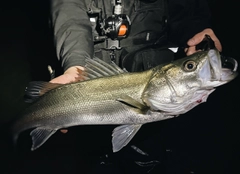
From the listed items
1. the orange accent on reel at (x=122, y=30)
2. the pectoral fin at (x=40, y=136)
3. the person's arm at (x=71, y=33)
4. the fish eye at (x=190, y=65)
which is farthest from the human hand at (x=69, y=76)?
the fish eye at (x=190, y=65)

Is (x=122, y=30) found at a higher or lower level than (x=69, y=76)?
higher

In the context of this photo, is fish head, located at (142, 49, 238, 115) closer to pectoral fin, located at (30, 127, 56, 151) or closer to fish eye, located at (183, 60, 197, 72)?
fish eye, located at (183, 60, 197, 72)

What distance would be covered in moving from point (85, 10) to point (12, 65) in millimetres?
3699

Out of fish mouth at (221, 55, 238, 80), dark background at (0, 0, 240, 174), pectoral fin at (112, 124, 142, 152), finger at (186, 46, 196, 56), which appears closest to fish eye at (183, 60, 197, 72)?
fish mouth at (221, 55, 238, 80)

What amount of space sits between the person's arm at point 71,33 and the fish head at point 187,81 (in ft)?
2.02

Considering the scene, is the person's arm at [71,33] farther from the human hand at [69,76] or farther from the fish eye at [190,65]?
the fish eye at [190,65]

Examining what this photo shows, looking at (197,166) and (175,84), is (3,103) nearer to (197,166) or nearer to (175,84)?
Result: (197,166)

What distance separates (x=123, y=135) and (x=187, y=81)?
0.54 meters

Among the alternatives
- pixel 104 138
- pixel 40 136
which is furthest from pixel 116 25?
pixel 104 138

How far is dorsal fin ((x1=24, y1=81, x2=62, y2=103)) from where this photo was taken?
1.77 metres

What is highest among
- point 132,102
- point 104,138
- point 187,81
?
point 187,81

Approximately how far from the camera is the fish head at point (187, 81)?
1409 mm

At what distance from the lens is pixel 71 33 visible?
2.01 m

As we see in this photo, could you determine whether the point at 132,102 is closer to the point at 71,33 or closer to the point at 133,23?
the point at 71,33
